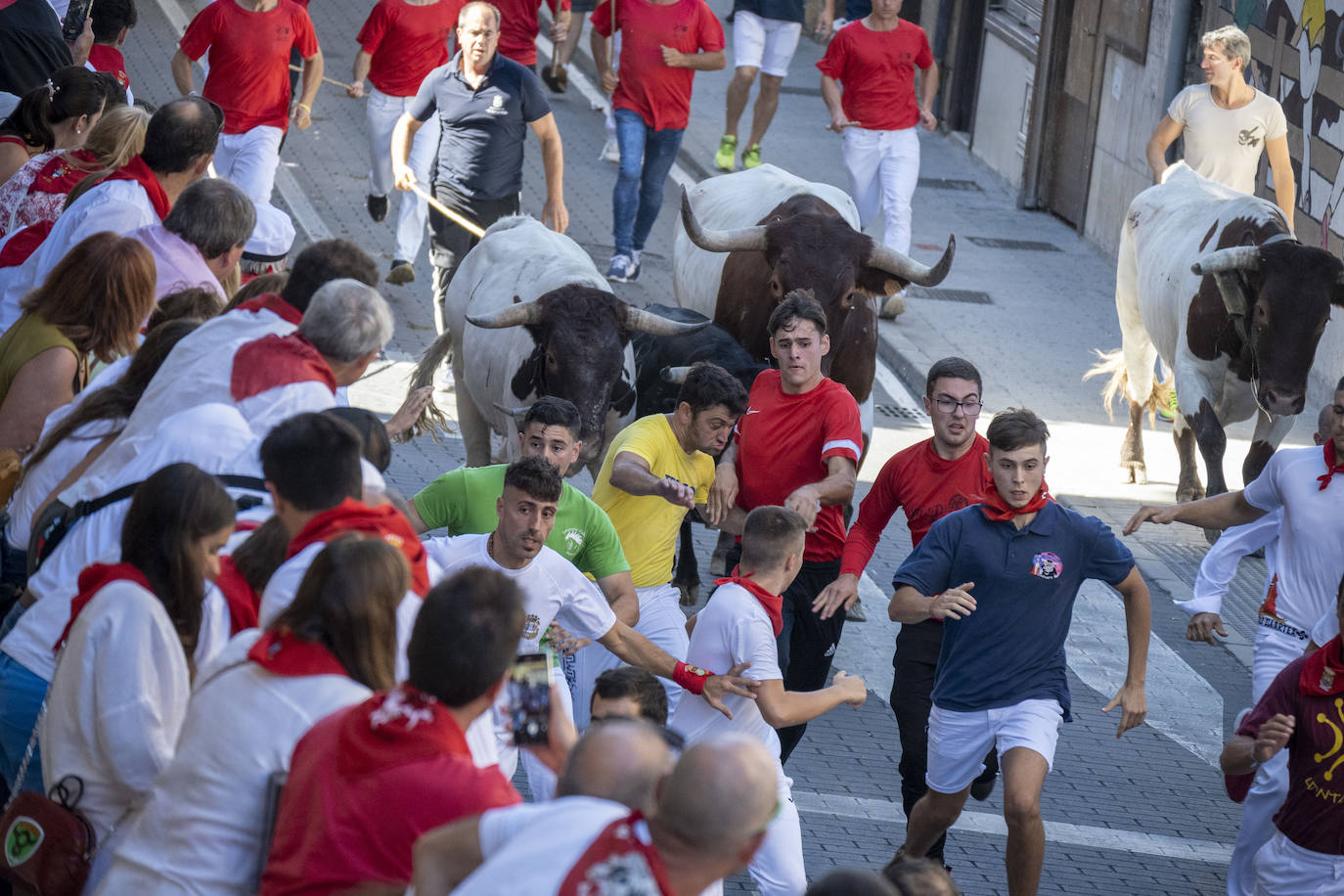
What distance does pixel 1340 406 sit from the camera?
6.64 m

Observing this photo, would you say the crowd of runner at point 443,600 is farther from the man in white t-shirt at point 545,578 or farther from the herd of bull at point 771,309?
the herd of bull at point 771,309

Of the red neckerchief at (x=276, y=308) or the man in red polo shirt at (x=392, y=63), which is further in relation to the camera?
the man in red polo shirt at (x=392, y=63)

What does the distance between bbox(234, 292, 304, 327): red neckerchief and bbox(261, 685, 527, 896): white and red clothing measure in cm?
243

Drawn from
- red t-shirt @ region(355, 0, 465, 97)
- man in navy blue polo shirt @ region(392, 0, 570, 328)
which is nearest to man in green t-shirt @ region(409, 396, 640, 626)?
man in navy blue polo shirt @ region(392, 0, 570, 328)

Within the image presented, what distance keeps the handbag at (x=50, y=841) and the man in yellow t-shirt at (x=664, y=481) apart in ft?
9.60

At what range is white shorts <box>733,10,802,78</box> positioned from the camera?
1686 cm

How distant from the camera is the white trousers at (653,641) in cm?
668

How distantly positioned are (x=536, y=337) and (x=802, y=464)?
1.72m

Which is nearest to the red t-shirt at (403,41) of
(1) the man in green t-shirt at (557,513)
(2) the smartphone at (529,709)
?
(1) the man in green t-shirt at (557,513)

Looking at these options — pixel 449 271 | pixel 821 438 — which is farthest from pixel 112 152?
pixel 449 271

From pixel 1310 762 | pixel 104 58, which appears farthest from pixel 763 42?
pixel 1310 762

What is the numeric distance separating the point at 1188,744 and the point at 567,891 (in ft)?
19.9

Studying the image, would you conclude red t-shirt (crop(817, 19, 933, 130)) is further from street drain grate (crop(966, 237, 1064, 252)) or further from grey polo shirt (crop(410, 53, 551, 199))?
grey polo shirt (crop(410, 53, 551, 199))

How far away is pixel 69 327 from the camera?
581cm
